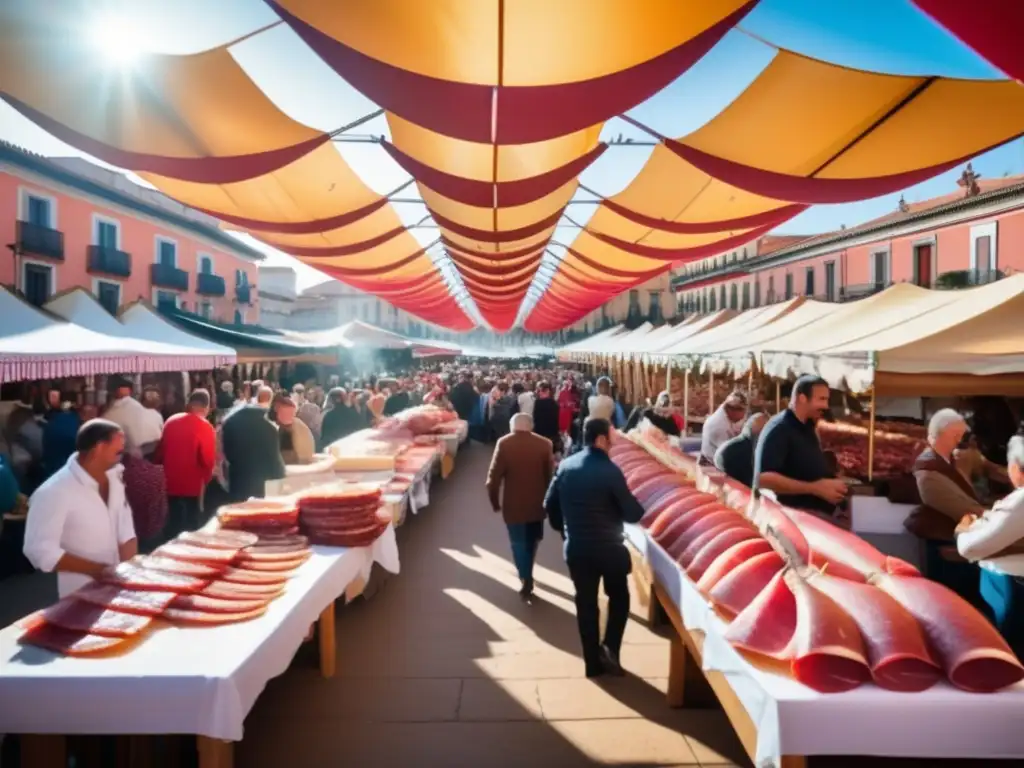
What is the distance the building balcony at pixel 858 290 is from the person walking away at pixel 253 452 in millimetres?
23025

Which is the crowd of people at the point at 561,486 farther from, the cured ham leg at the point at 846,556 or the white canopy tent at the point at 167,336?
the white canopy tent at the point at 167,336

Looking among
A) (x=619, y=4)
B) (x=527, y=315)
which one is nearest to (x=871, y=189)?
(x=619, y=4)

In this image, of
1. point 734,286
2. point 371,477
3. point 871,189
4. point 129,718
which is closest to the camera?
point 129,718

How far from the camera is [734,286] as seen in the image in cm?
3888

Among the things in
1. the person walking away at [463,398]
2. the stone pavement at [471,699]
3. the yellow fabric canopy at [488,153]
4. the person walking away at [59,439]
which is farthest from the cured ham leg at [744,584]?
the person walking away at [463,398]

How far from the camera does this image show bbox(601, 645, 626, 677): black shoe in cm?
387

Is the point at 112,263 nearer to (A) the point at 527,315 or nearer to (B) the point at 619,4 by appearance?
(A) the point at 527,315

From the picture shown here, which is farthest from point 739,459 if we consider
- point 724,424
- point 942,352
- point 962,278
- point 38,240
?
point 962,278

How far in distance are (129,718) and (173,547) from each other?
1.08 meters

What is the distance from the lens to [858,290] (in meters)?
26.2

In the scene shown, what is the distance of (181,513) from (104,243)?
18.3 meters

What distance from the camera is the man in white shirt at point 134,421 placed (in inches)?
273

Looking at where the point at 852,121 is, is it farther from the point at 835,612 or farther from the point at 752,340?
the point at 752,340

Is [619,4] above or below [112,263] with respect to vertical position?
below
